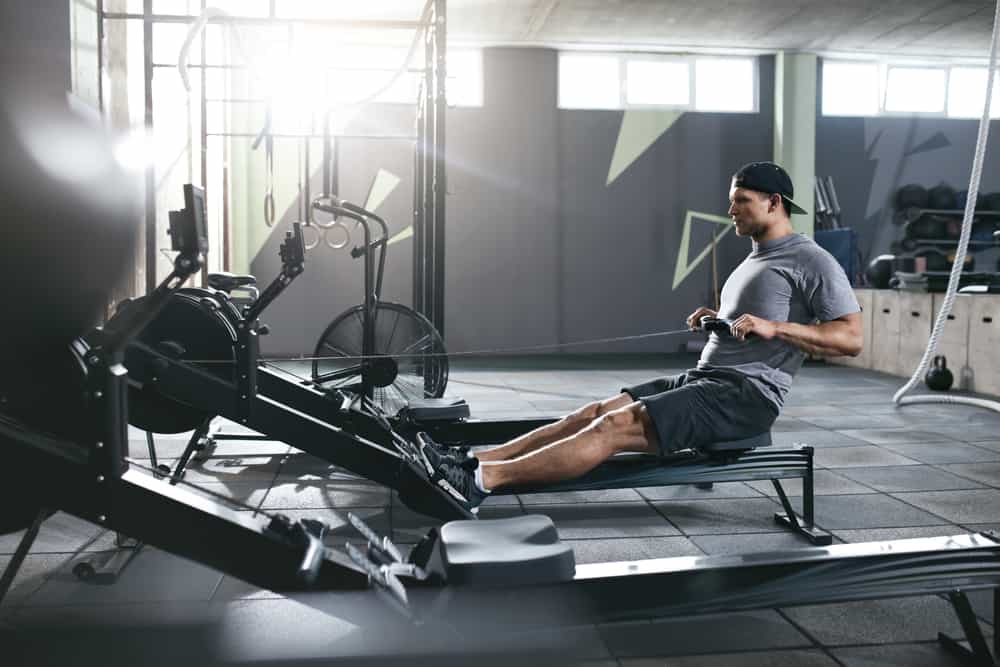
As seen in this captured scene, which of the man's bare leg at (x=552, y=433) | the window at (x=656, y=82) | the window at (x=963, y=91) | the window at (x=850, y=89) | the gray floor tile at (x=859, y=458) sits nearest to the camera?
the man's bare leg at (x=552, y=433)

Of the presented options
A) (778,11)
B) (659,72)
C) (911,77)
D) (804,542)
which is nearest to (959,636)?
(804,542)

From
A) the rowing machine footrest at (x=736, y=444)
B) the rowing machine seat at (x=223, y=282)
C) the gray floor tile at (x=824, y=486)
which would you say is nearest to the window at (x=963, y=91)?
the gray floor tile at (x=824, y=486)

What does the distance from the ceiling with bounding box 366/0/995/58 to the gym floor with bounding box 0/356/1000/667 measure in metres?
4.13

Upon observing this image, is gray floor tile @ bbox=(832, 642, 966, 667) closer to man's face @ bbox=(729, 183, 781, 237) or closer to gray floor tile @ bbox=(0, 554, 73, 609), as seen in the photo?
man's face @ bbox=(729, 183, 781, 237)

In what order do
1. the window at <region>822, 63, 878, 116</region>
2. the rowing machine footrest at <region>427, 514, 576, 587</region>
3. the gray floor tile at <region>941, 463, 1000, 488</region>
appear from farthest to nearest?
the window at <region>822, 63, 878, 116</region>
the gray floor tile at <region>941, 463, 1000, 488</region>
the rowing machine footrest at <region>427, 514, 576, 587</region>

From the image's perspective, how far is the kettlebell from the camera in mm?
5574

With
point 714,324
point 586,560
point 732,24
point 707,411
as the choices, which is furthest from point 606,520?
point 732,24

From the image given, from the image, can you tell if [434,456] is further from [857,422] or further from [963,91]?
[963,91]

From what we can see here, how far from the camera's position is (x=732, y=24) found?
766cm

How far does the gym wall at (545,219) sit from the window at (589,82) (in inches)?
7.4

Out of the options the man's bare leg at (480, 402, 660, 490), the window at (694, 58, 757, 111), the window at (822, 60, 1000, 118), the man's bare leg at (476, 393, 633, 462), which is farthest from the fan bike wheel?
the window at (822, 60, 1000, 118)

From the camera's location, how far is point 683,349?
8.63 m

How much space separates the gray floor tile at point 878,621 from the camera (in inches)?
71.3

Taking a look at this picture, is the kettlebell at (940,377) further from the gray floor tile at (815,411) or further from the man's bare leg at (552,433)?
the man's bare leg at (552,433)
